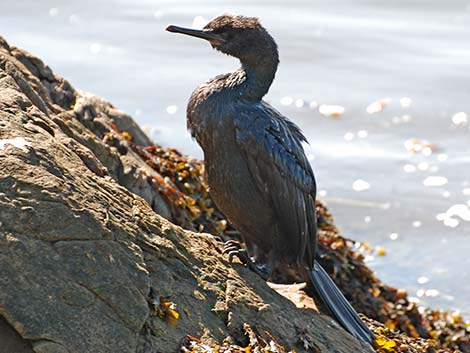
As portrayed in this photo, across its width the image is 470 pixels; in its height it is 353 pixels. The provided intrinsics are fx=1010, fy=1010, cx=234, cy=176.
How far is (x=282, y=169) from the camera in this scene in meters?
6.01

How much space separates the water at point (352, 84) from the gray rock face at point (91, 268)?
4.03 m

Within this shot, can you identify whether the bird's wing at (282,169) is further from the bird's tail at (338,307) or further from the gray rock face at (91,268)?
the gray rock face at (91,268)

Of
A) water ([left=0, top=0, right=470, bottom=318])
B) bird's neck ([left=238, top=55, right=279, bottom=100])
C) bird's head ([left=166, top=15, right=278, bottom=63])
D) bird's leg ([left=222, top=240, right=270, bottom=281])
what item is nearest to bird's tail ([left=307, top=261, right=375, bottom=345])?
bird's leg ([left=222, top=240, right=270, bottom=281])

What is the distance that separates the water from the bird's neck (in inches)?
138

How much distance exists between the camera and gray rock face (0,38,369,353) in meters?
4.25

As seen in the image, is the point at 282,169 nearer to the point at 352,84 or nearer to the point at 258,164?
the point at 258,164

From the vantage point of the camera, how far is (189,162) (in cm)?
770

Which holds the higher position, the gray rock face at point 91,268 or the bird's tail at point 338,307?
the bird's tail at point 338,307

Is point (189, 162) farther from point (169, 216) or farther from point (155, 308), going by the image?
point (155, 308)

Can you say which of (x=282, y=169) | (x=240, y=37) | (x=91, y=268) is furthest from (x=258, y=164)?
(x=91, y=268)

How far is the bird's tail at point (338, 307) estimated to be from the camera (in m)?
5.91

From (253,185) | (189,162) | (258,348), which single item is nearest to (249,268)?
(253,185)

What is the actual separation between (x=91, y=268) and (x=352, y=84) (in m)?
8.46

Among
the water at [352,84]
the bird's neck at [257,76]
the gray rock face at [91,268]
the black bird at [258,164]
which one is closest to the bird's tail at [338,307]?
the black bird at [258,164]
